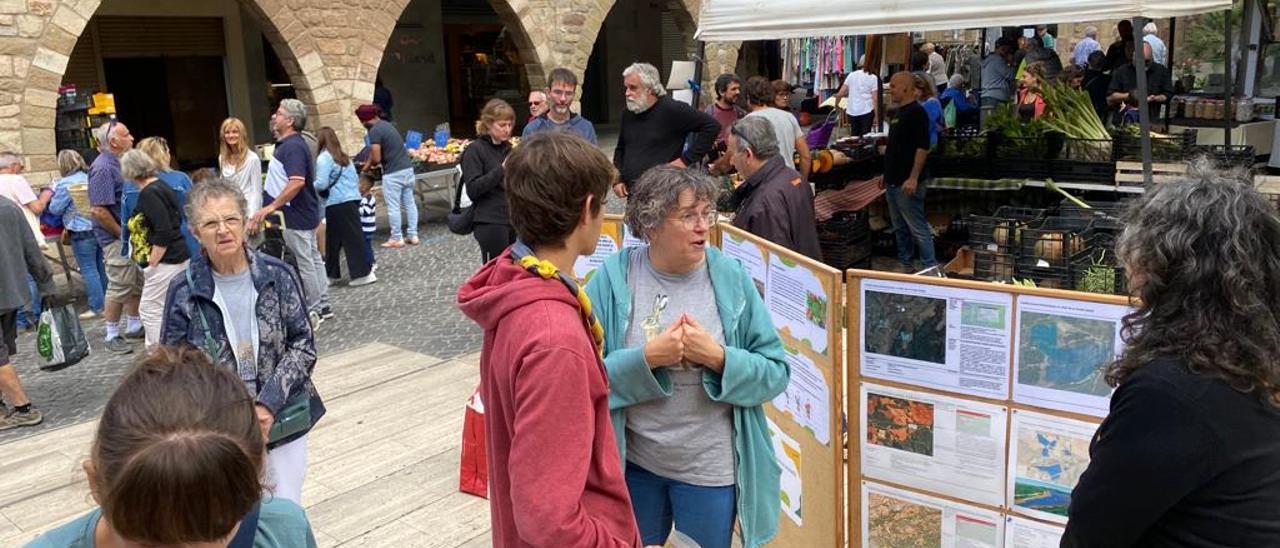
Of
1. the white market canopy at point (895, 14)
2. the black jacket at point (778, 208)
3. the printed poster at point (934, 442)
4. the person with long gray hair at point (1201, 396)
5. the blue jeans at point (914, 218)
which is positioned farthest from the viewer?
the blue jeans at point (914, 218)

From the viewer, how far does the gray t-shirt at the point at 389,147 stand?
31.9 feet

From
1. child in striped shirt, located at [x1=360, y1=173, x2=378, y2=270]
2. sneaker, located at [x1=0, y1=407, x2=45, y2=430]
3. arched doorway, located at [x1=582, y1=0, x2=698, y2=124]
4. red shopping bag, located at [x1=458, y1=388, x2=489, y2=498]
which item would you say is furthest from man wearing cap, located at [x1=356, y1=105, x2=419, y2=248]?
arched doorway, located at [x1=582, y1=0, x2=698, y2=124]

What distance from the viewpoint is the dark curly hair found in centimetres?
152

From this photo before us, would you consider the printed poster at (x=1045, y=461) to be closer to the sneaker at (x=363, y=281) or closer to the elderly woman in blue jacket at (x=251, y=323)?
the elderly woman in blue jacket at (x=251, y=323)

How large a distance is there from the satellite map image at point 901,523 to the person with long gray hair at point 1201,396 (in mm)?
1251

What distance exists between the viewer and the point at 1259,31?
10.1m

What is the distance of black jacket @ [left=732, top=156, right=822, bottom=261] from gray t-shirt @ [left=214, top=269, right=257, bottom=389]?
Answer: 6.85ft

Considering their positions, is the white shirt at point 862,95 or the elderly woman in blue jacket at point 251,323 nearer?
the elderly woman in blue jacket at point 251,323

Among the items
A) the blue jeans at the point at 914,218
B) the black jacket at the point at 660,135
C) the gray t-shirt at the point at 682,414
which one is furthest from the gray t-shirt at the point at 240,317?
the blue jeans at the point at 914,218

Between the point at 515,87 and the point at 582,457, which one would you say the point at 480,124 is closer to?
the point at 582,457

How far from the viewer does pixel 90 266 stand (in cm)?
→ 788

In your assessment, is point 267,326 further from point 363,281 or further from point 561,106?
point 363,281

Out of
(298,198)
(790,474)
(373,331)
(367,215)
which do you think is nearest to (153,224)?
(298,198)

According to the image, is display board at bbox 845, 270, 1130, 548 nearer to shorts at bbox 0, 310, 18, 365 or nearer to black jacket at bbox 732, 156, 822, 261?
black jacket at bbox 732, 156, 822, 261
